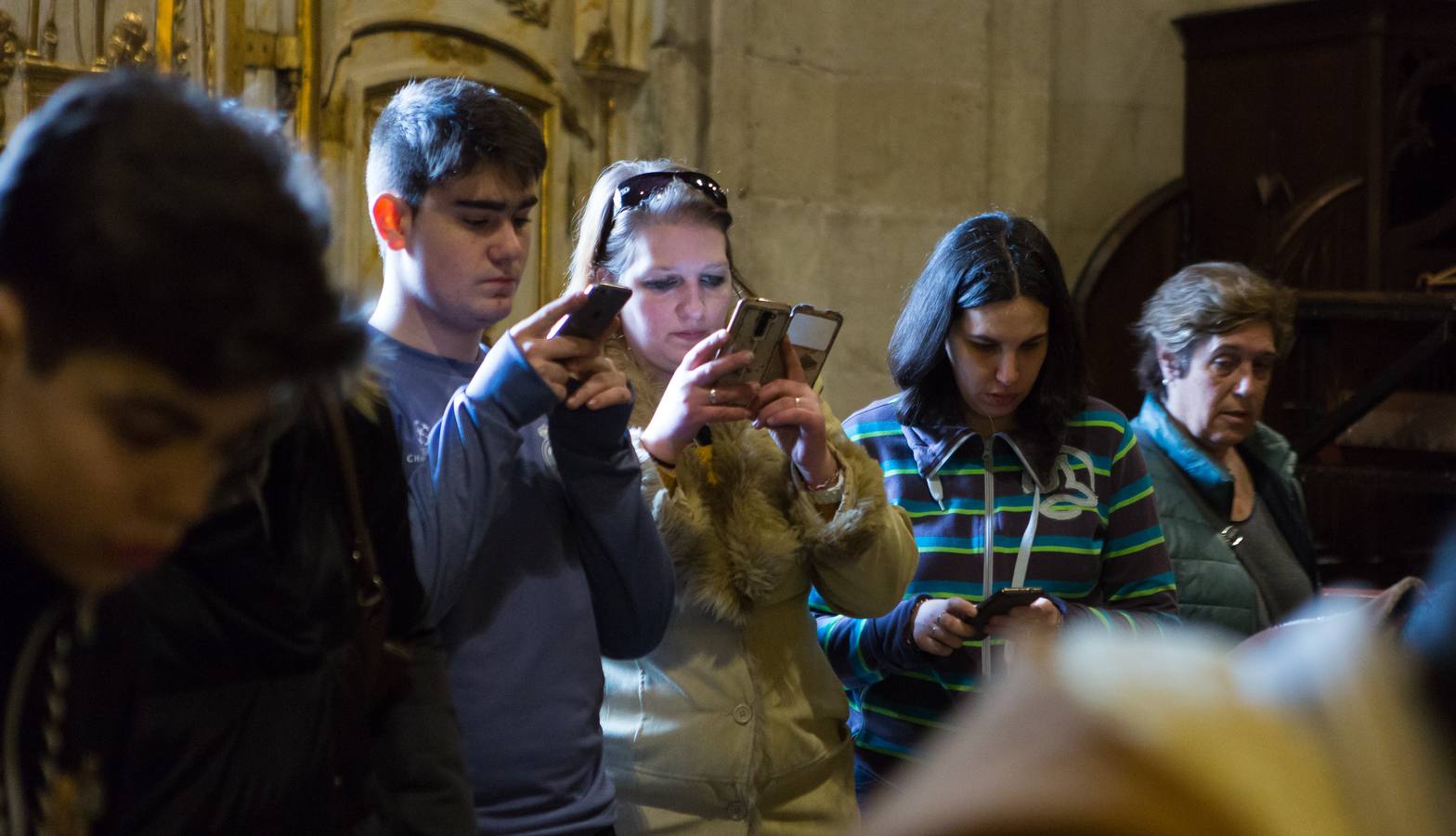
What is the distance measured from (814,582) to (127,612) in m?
1.36

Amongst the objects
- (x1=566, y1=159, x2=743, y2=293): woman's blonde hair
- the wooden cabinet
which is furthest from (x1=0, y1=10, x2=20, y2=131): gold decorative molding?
the wooden cabinet

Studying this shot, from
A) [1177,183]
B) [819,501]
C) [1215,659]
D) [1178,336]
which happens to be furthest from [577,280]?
[1177,183]

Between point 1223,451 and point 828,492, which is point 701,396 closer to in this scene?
point 828,492

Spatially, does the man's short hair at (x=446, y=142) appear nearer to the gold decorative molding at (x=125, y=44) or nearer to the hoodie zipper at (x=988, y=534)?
the hoodie zipper at (x=988, y=534)

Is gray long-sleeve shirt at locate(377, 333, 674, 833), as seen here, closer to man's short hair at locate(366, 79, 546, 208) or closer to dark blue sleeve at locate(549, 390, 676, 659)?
dark blue sleeve at locate(549, 390, 676, 659)

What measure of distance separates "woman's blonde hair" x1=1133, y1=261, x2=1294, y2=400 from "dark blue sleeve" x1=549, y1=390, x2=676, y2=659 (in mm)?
1894

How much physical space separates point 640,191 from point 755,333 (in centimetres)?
38

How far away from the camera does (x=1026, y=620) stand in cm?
239

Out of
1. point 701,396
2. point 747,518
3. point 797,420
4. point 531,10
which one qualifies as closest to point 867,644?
point 747,518

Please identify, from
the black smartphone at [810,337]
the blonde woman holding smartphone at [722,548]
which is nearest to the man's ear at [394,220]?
the blonde woman holding smartphone at [722,548]

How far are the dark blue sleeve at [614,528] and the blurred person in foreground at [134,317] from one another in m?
0.91

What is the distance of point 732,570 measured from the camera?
7.47 ft

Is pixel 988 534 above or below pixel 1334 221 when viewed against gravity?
below

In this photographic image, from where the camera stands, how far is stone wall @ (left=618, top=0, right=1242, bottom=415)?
4641mm
